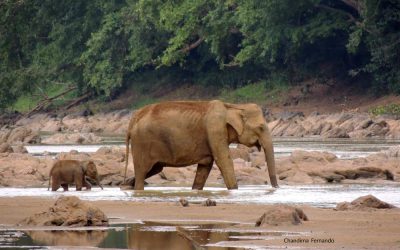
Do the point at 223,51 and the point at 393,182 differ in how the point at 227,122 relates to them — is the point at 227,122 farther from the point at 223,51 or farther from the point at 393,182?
the point at 223,51

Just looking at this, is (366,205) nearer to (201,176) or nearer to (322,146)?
(201,176)

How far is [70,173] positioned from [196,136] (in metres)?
2.19

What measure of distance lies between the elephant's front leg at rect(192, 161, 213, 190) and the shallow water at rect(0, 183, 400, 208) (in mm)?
167

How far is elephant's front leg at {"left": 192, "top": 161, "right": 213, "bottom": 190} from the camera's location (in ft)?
74.0

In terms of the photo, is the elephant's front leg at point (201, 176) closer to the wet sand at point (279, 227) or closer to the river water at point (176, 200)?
the river water at point (176, 200)

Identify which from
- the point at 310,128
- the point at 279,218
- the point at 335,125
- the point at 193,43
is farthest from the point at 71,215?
the point at 193,43

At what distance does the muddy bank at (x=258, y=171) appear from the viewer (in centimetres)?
2455

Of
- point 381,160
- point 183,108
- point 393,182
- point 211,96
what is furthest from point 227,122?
point 211,96

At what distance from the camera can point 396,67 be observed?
5166cm

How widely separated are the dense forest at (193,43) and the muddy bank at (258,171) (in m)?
24.5

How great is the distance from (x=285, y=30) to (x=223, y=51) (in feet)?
20.7

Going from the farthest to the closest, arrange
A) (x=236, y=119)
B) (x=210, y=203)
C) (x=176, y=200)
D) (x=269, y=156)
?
(x=269, y=156) → (x=236, y=119) → (x=176, y=200) → (x=210, y=203)

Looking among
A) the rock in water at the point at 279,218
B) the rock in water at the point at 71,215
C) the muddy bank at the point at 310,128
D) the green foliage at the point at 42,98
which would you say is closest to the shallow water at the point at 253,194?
the rock in water at the point at 279,218

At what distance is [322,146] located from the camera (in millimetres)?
38500
